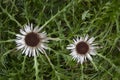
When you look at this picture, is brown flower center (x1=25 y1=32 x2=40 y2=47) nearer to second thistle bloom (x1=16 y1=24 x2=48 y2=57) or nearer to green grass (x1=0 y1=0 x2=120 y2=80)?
second thistle bloom (x1=16 y1=24 x2=48 y2=57)

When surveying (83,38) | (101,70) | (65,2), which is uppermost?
(65,2)

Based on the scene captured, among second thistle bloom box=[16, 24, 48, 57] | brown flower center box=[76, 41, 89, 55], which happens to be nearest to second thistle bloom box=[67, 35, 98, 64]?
brown flower center box=[76, 41, 89, 55]

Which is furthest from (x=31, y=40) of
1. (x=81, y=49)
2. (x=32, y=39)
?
(x=81, y=49)

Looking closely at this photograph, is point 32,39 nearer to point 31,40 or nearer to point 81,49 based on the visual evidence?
point 31,40

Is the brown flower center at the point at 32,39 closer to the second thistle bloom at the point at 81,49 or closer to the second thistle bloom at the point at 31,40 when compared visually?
the second thistle bloom at the point at 31,40

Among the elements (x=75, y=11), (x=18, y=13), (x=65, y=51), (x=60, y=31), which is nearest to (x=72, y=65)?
(x=65, y=51)

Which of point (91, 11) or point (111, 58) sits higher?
point (91, 11)

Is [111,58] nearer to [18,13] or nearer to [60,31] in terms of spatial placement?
[60,31]
